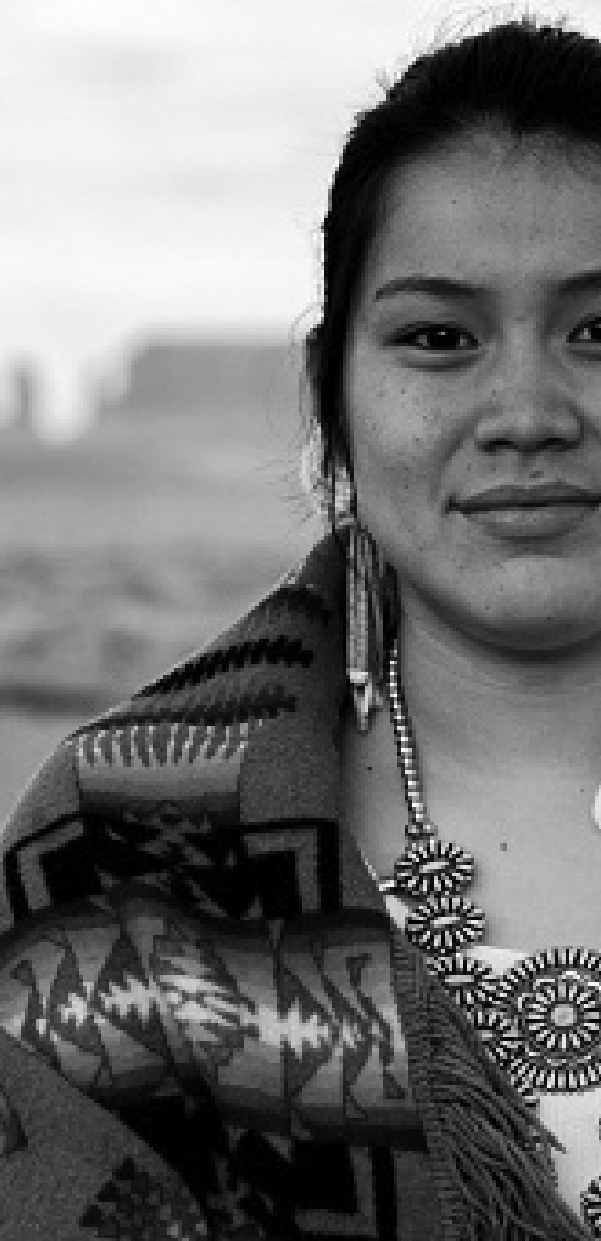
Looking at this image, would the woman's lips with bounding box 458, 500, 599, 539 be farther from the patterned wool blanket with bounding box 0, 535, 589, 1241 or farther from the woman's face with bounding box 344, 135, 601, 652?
the patterned wool blanket with bounding box 0, 535, 589, 1241

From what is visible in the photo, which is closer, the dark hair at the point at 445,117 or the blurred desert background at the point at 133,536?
the dark hair at the point at 445,117

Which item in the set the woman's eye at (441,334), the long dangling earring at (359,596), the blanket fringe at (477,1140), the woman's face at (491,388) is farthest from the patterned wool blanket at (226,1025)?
the woman's eye at (441,334)

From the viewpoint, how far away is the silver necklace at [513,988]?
1.93m

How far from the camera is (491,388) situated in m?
1.96

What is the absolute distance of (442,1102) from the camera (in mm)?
1860

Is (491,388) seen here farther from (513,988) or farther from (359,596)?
(513,988)

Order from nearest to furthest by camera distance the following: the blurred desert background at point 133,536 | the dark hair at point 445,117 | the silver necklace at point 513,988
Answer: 1. the silver necklace at point 513,988
2. the dark hair at point 445,117
3. the blurred desert background at point 133,536

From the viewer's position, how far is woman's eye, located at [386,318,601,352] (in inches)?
78.1

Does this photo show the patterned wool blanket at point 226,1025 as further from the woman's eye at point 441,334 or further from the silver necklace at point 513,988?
the woman's eye at point 441,334

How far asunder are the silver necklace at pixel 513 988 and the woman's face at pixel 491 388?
0.77ft

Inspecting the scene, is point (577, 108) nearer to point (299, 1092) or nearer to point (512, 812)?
point (512, 812)

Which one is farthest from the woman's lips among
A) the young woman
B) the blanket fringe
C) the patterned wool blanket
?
the blanket fringe

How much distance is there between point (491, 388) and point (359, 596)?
0.35 m

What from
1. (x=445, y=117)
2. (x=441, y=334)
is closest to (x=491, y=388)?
(x=441, y=334)
